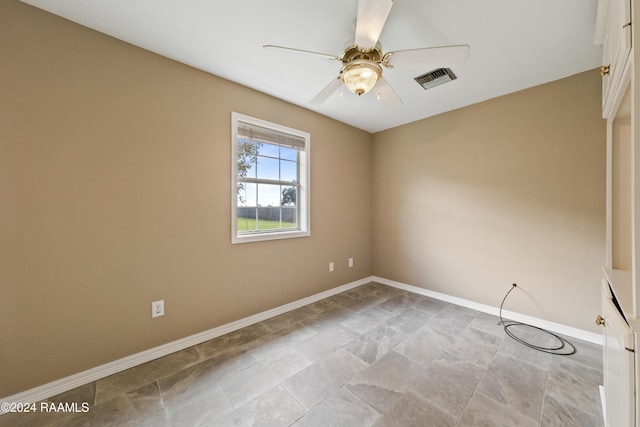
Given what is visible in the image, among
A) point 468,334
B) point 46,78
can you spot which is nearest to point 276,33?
point 46,78

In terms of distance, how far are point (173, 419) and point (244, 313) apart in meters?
1.10

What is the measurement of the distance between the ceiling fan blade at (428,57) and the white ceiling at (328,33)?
0.31 metres

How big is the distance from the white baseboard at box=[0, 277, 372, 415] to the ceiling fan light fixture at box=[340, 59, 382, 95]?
2366mm

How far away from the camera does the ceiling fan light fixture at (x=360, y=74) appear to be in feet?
4.96

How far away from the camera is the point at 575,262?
219cm

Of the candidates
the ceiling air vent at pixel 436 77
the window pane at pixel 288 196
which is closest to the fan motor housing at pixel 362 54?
the ceiling air vent at pixel 436 77

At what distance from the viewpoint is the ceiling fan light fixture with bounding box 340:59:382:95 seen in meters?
1.51

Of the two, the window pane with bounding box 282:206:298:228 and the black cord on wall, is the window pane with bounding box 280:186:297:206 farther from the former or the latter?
the black cord on wall

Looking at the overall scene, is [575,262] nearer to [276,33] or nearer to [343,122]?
[343,122]

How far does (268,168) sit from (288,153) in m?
0.35

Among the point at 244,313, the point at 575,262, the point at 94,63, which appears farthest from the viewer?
the point at 244,313

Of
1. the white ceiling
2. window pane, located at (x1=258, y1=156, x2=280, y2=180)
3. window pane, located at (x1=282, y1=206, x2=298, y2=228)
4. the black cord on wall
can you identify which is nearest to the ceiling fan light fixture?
the white ceiling

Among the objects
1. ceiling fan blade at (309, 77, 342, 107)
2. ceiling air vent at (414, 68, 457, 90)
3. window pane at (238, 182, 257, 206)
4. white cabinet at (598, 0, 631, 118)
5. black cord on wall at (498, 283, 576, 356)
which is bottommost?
black cord on wall at (498, 283, 576, 356)

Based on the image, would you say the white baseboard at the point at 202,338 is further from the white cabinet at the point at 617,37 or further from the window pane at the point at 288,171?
the white cabinet at the point at 617,37
